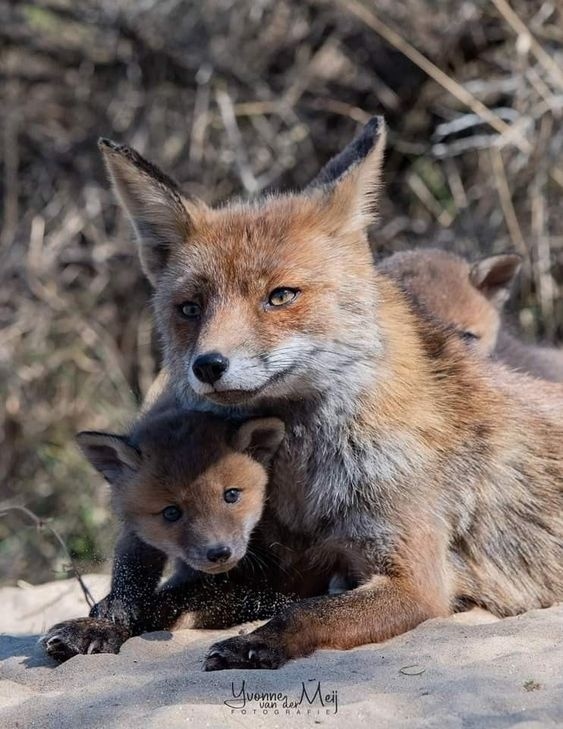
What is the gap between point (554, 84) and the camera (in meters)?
9.97

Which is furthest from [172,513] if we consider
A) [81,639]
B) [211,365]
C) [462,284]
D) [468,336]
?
[462,284]

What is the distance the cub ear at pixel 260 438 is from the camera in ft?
15.8

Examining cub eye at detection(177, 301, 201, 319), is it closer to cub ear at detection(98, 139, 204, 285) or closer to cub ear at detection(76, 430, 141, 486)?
cub ear at detection(98, 139, 204, 285)

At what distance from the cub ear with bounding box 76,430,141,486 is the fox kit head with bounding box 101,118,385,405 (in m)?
0.37

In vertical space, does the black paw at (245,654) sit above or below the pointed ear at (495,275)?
below

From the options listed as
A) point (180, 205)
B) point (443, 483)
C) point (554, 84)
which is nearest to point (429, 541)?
point (443, 483)

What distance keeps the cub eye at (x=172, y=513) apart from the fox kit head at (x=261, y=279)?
520 mm

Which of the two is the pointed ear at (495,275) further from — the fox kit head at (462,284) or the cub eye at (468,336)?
the cub eye at (468,336)

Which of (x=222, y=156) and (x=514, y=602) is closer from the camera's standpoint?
(x=514, y=602)

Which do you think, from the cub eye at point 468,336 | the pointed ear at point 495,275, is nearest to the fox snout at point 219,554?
the cub eye at point 468,336

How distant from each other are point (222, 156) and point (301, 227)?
6704mm

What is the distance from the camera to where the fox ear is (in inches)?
199

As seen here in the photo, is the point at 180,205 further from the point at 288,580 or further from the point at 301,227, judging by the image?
the point at 288,580

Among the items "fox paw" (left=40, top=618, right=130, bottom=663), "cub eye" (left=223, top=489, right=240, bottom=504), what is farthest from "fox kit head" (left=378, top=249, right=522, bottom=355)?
"fox paw" (left=40, top=618, right=130, bottom=663)
